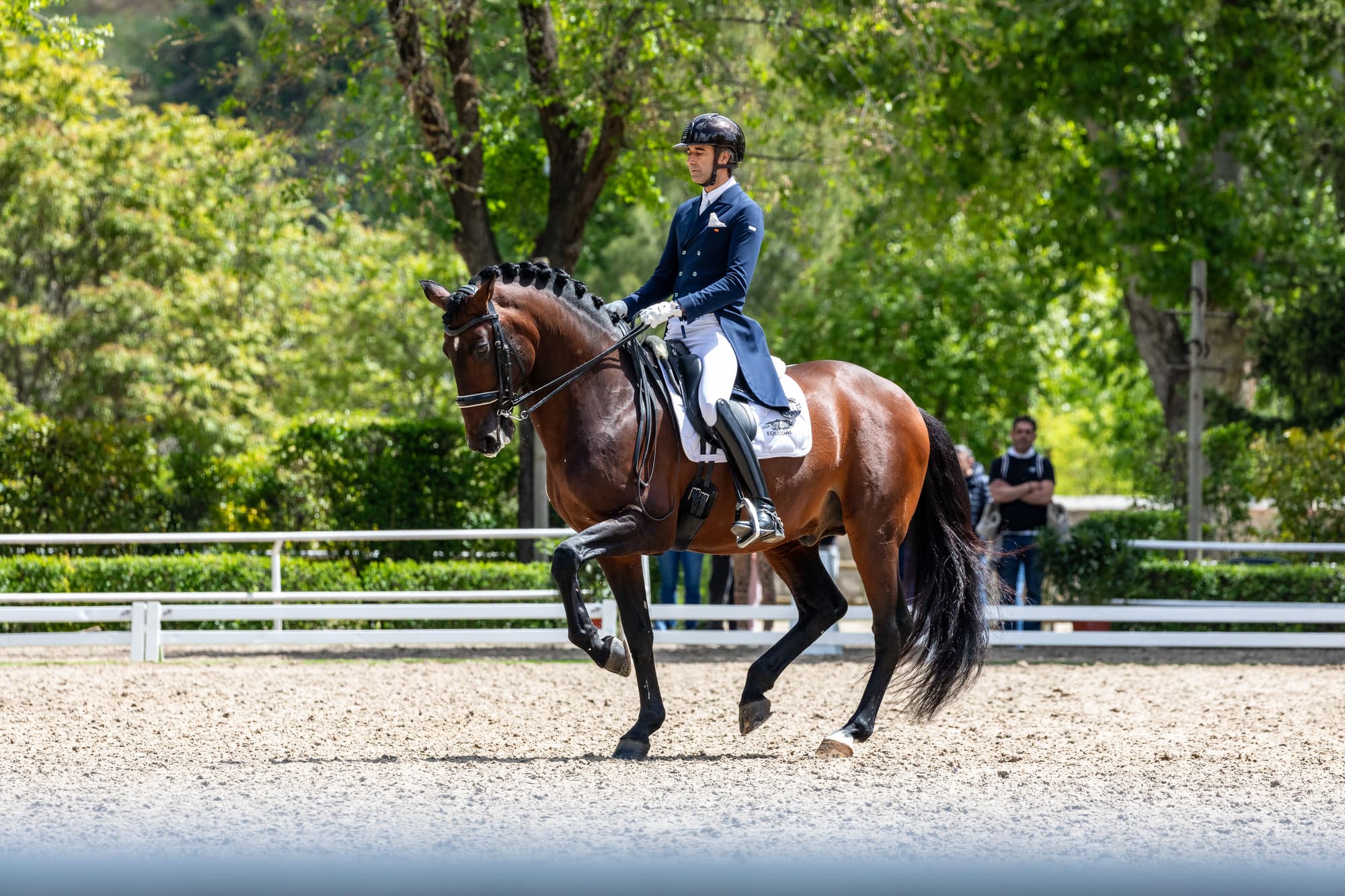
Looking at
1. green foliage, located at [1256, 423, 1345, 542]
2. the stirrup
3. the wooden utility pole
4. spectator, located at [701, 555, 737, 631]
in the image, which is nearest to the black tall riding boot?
the stirrup

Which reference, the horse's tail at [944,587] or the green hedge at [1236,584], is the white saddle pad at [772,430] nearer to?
the horse's tail at [944,587]

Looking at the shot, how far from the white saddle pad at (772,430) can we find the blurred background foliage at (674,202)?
7.37 m

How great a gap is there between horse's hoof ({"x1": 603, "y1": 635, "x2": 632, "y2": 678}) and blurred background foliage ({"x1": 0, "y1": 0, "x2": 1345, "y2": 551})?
8114 millimetres

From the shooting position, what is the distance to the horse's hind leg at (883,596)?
732cm

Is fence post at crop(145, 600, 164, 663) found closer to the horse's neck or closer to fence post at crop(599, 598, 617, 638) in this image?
fence post at crop(599, 598, 617, 638)

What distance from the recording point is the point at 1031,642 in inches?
493

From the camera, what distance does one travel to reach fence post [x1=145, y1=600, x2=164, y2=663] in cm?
1192

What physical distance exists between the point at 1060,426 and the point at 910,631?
4434cm

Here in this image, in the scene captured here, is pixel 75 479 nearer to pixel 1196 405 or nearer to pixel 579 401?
pixel 579 401

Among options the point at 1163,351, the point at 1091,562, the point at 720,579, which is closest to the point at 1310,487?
the point at 1091,562

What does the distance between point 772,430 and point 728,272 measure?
30.2 inches

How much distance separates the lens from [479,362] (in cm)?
634

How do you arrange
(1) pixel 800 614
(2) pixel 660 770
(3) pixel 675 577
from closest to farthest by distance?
(2) pixel 660 770, (1) pixel 800 614, (3) pixel 675 577

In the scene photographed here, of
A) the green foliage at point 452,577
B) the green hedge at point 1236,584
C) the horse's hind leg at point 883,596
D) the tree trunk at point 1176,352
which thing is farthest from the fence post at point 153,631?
the tree trunk at point 1176,352
